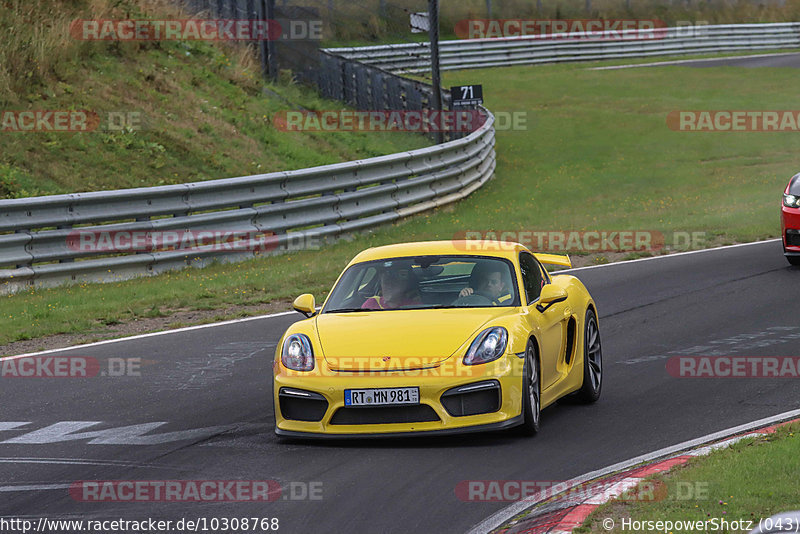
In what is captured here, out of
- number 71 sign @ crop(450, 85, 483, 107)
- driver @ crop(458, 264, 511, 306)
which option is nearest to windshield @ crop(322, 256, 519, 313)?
driver @ crop(458, 264, 511, 306)

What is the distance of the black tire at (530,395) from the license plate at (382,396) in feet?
2.41

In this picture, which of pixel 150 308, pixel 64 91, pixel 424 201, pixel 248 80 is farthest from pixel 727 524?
pixel 248 80

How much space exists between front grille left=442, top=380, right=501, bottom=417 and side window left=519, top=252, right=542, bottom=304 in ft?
4.05

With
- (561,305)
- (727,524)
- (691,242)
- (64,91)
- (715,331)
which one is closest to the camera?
(727,524)

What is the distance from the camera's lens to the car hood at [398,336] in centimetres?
749

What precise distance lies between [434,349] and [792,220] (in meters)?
9.25

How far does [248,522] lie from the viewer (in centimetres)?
590

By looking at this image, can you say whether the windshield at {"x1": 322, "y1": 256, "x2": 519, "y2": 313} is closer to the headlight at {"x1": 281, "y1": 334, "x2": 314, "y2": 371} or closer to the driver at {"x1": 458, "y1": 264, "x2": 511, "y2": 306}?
the driver at {"x1": 458, "y1": 264, "x2": 511, "y2": 306}

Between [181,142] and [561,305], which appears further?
[181,142]

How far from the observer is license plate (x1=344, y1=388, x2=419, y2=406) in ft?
24.0

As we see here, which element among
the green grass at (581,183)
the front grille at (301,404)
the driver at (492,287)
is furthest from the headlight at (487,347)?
the green grass at (581,183)

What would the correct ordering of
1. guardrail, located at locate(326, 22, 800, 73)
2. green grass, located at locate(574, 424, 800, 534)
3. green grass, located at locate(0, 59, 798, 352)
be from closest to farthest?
green grass, located at locate(574, 424, 800, 534) → green grass, located at locate(0, 59, 798, 352) → guardrail, located at locate(326, 22, 800, 73)

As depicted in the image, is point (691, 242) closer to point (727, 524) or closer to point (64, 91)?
point (64, 91)

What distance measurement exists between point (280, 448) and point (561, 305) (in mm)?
2518
